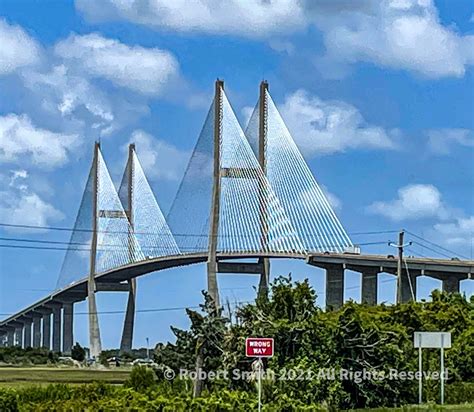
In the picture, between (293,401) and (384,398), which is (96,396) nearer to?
(293,401)

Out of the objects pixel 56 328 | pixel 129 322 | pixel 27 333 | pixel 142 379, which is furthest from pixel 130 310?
pixel 142 379

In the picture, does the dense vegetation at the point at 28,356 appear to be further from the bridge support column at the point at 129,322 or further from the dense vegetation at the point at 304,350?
the dense vegetation at the point at 304,350

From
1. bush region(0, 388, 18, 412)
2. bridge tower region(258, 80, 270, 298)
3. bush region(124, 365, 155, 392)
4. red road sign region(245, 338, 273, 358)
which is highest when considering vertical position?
bridge tower region(258, 80, 270, 298)

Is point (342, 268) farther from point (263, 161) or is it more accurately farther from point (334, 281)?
point (263, 161)

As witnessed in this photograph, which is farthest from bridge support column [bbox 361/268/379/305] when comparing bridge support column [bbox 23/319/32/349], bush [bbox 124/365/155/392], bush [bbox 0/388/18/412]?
bridge support column [bbox 23/319/32/349]

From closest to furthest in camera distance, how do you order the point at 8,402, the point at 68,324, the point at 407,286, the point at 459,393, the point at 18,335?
the point at 8,402 < the point at 459,393 < the point at 407,286 < the point at 68,324 < the point at 18,335

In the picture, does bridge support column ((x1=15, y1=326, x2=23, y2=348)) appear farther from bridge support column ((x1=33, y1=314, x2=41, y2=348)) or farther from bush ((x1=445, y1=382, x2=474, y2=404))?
bush ((x1=445, y1=382, x2=474, y2=404))

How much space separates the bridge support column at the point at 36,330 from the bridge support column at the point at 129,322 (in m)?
17.7

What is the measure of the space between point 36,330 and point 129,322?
71.6ft

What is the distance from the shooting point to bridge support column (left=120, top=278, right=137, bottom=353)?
2857 inches

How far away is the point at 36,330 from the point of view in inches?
3664

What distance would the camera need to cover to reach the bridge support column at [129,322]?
7256 centimetres

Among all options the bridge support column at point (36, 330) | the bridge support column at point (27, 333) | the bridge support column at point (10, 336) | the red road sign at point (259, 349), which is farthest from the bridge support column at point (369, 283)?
the bridge support column at point (10, 336)

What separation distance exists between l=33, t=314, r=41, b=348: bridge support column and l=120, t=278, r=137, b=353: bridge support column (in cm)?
1768
